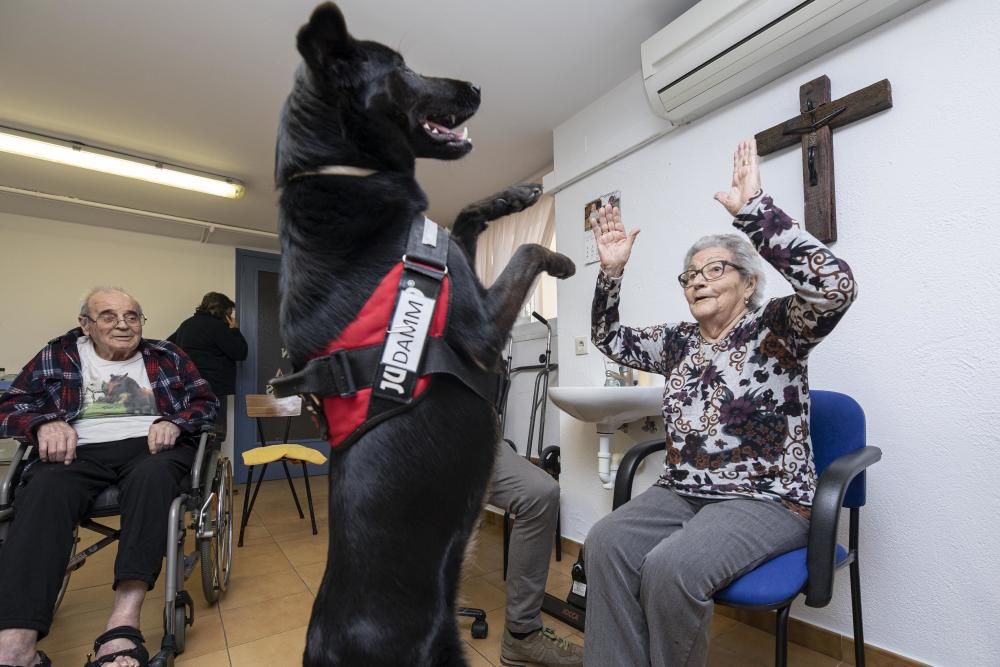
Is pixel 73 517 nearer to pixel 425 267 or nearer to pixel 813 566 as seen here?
pixel 425 267

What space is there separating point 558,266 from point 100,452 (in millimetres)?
1962

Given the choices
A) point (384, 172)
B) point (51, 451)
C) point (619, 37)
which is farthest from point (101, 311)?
point (619, 37)

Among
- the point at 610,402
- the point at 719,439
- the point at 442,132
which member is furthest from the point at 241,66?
the point at 719,439

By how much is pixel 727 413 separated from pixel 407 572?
1.01 meters

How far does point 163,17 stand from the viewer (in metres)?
2.00

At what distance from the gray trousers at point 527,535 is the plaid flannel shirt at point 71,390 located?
131 cm

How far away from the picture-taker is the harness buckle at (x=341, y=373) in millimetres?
573

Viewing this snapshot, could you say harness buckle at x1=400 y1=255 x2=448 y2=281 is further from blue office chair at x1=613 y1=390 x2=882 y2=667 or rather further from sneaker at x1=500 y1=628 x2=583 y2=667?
sneaker at x1=500 y1=628 x2=583 y2=667

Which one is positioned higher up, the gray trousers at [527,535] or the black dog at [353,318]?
the black dog at [353,318]

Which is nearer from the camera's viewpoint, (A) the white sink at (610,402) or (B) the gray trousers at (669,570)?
(B) the gray trousers at (669,570)

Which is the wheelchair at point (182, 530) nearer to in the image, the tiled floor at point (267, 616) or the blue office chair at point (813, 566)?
the tiled floor at point (267, 616)

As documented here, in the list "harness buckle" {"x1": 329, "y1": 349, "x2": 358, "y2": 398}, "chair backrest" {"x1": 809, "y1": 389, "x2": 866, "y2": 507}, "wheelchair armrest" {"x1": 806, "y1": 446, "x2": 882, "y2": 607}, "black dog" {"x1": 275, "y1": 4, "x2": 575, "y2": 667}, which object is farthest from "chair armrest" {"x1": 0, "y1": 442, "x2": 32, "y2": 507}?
"chair backrest" {"x1": 809, "y1": 389, "x2": 866, "y2": 507}

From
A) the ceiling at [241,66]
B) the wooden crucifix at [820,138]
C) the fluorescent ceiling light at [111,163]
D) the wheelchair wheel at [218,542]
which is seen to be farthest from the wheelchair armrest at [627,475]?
the fluorescent ceiling light at [111,163]

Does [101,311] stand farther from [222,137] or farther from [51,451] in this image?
[222,137]
